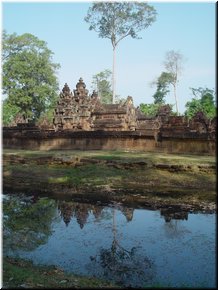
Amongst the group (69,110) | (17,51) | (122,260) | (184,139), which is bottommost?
(122,260)

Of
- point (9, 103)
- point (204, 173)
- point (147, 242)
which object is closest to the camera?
point (147, 242)

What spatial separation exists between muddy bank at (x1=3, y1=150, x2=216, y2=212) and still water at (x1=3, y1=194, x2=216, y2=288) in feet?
3.06

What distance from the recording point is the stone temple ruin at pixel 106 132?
16.0m

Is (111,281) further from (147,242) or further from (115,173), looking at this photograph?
(115,173)

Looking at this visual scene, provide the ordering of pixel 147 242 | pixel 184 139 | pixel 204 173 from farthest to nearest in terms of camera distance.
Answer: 1. pixel 184 139
2. pixel 204 173
3. pixel 147 242

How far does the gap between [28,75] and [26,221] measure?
35.2m

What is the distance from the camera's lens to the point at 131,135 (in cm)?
1709

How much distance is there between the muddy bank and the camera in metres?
10.1

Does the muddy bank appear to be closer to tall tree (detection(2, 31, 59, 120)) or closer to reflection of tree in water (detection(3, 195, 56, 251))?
reflection of tree in water (detection(3, 195, 56, 251))

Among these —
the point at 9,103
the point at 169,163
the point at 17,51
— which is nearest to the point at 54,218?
the point at 169,163

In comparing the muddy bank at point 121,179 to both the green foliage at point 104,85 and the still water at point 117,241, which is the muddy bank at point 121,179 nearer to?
the still water at point 117,241

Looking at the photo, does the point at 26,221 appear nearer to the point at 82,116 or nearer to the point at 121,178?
the point at 121,178

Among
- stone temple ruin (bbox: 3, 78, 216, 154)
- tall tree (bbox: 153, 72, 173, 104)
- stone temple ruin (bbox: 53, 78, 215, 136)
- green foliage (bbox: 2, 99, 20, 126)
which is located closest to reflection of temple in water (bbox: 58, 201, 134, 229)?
stone temple ruin (bbox: 3, 78, 216, 154)

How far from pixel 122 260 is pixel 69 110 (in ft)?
54.5
